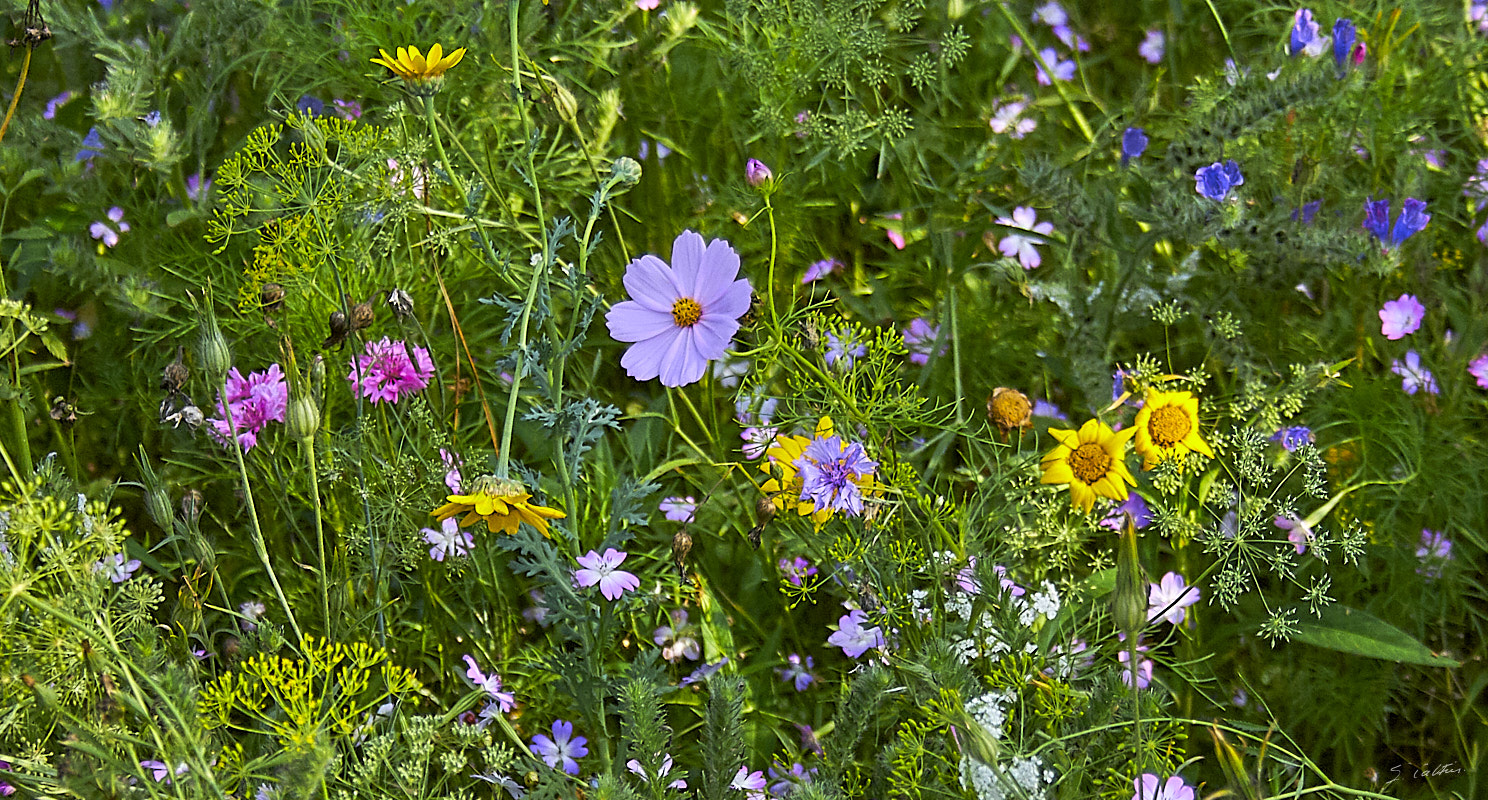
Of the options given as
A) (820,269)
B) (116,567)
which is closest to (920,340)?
(820,269)

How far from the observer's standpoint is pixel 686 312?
2.98 feet

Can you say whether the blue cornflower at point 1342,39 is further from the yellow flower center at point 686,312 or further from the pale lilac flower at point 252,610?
the pale lilac flower at point 252,610

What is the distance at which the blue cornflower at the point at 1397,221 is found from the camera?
127 cm

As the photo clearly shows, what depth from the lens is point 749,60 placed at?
1.33m

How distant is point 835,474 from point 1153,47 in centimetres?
123

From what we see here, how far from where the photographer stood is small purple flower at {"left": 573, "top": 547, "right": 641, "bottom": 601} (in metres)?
0.95

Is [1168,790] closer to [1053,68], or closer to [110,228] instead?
[1053,68]

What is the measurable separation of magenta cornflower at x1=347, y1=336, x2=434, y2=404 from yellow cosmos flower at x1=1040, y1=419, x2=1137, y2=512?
0.62m

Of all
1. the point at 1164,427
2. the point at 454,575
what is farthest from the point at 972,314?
the point at 454,575

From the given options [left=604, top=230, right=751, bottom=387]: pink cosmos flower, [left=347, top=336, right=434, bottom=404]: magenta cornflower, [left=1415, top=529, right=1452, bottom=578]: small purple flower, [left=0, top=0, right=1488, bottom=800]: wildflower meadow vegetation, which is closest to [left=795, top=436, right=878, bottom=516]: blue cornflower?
[left=0, top=0, right=1488, bottom=800]: wildflower meadow vegetation

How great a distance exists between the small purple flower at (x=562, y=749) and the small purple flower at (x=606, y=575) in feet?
0.50

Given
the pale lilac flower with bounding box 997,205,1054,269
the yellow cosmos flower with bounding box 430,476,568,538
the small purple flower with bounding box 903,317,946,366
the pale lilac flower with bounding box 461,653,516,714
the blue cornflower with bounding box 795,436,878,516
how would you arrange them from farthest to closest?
1. the pale lilac flower with bounding box 997,205,1054,269
2. the small purple flower with bounding box 903,317,946,366
3. the pale lilac flower with bounding box 461,653,516,714
4. the blue cornflower with bounding box 795,436,878,516
5. the yellow cosmos flower with bounding box 430,476,568,538

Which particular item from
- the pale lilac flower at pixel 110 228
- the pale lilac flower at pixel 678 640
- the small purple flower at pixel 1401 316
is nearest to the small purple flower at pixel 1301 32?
the small purple flower at pixel 1401 316

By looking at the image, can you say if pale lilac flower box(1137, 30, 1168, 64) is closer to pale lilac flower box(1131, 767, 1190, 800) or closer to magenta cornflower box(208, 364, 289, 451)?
pale lilac flower box(1131, 767, 1190, 800)
